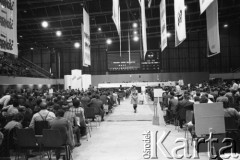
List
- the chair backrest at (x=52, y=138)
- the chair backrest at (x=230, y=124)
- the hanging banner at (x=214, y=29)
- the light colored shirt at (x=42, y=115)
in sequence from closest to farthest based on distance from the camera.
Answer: the chair backrest at (x=52, y=138) < the chair backrest at (x=230, y=124) < the light colored shirt at (x=42, y=115) < the hanging banner at (x=214, y=29)

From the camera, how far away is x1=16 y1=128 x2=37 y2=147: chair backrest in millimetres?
5235

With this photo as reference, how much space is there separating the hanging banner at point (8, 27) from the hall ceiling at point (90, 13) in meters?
10.5

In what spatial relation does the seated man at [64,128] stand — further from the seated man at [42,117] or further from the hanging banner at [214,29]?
the hanging banner at [214,29]

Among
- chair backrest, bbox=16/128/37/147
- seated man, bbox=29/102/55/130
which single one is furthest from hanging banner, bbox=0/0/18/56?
chair backrest, bbox=16/128/37/147

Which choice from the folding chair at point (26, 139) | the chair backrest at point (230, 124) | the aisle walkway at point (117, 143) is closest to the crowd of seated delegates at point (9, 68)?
the aisle walkway at point (117, 143)

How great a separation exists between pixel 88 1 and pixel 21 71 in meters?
9.69

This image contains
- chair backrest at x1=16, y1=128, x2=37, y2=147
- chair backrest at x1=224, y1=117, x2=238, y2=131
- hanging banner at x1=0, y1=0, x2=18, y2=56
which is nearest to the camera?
chair backrest at x1=16, y1=128, x2=37, y2=147

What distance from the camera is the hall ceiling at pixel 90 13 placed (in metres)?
18.8

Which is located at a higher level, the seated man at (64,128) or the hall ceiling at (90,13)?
the hall ceiling at (90,13)

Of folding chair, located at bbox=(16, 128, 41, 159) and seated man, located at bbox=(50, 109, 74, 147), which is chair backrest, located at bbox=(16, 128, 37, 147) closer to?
folding chair, located at bbox=(16, 128, 41, 159)

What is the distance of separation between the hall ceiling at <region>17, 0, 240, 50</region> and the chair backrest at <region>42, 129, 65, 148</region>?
13715 millimetres

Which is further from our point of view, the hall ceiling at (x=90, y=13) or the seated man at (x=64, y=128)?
the hall ceiling at (x=90, y=13)

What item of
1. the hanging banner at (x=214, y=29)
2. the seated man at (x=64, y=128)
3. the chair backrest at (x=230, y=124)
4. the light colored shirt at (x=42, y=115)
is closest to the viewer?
the seated man at (x=64, y=128)

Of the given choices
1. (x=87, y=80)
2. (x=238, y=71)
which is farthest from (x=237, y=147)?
(x=238, y=71)
